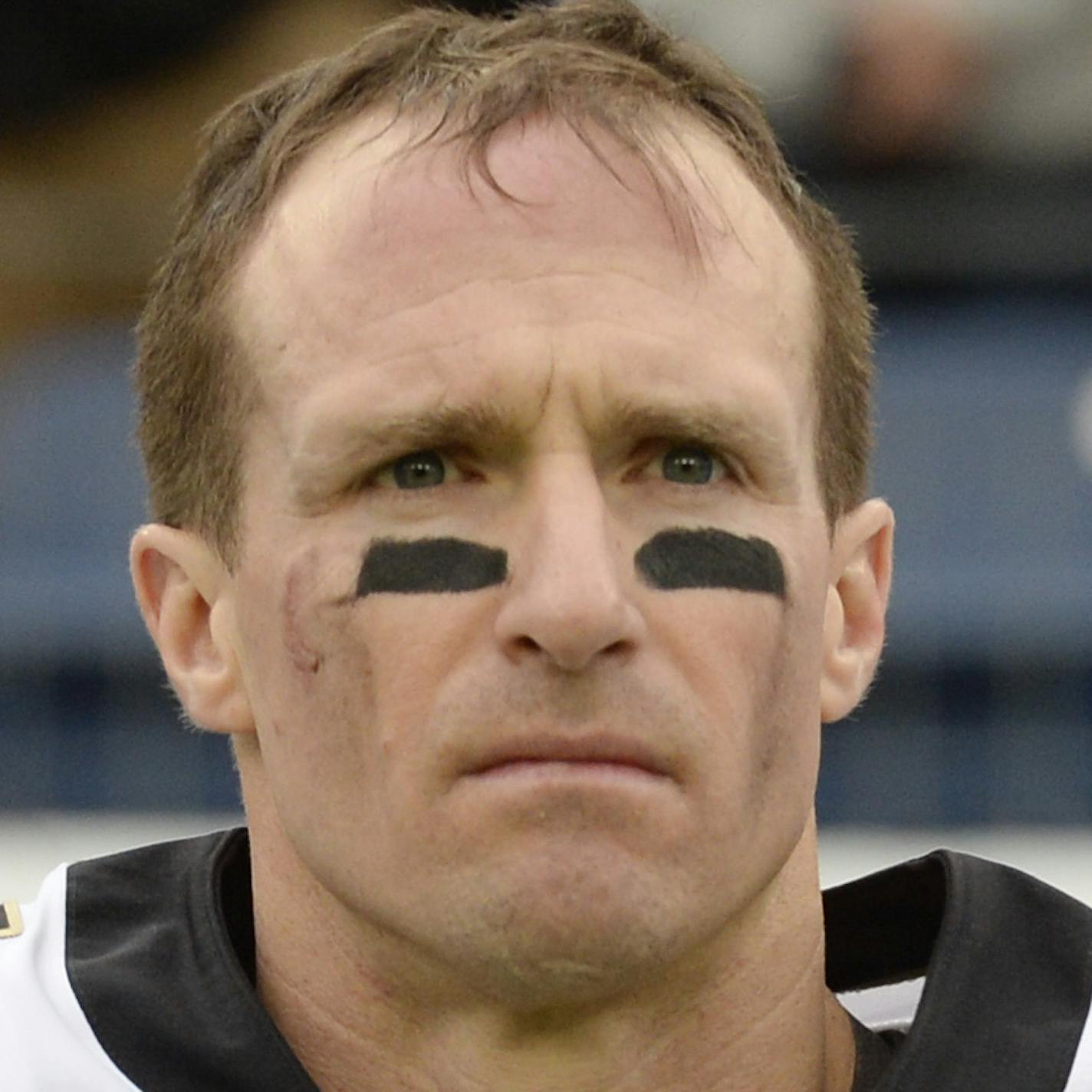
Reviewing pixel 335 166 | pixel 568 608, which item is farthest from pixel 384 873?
pixel 335 166

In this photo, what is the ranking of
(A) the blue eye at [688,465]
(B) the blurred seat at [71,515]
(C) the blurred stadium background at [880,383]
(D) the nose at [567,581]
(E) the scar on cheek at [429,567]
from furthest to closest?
(B) the blurred seat at [71,515]
(C) the blurred stadium background at [880,383]
(A) the blue eye at [688,465]
(E) the scar on cheek at [429,567]
(D) the nose at [567,581]

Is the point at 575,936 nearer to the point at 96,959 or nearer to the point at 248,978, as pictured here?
the point at 248,978

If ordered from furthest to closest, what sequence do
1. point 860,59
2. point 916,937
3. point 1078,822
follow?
point 860,59, point 1078,822, point 916,937

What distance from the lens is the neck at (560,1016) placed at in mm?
2797

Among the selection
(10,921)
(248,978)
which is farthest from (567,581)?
(10,921)

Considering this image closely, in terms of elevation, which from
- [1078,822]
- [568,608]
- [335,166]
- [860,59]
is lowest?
[1078,822]

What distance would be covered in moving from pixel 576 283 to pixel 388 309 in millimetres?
221

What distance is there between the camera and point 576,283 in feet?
8.99

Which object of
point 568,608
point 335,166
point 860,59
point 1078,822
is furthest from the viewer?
point 860,59

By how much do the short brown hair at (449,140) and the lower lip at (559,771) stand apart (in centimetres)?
53

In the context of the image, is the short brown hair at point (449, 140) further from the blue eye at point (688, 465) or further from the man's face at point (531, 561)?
the blue eye at point (688, 465)

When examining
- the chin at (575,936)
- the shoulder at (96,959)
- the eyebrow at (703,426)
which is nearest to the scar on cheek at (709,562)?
the eyebrow at (703,426)

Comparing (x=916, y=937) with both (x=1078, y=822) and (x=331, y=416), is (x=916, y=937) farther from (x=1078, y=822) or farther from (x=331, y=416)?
(x=1078, y=822)

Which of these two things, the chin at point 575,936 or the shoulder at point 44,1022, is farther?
the shoulder at point 44,1022
